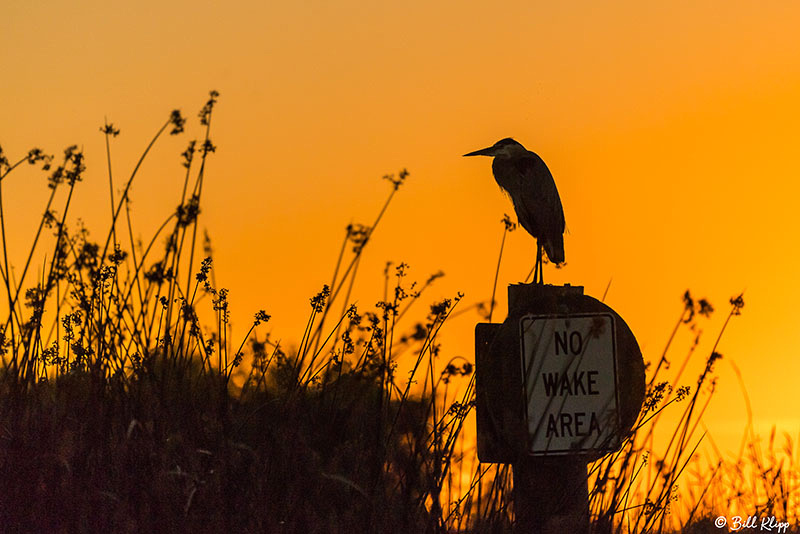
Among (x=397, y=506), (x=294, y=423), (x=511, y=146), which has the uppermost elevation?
(x=511, y=146)

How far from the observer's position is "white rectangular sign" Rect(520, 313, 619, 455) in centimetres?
400

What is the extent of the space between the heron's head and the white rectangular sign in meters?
3.99

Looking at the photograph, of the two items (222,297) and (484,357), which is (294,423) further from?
(484,357)

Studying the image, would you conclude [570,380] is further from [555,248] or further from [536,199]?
[555,248]

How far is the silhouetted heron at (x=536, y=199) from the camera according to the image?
24.1ft

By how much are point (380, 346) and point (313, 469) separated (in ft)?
1.93

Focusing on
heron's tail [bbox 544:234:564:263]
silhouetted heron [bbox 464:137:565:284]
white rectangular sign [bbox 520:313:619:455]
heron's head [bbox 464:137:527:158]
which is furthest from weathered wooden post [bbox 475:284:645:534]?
heron's head [bbox 464:137:527:158]

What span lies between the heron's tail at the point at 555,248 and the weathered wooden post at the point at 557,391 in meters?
3.23

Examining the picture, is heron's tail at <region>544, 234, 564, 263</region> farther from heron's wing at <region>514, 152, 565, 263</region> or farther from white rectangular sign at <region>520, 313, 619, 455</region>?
white rectangular sign at <region>520, 313, 619, 455</region>

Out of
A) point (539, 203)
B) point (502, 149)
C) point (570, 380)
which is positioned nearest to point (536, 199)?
point (539, 203)

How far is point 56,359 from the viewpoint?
3939 millimetres

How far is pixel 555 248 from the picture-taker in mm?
7547

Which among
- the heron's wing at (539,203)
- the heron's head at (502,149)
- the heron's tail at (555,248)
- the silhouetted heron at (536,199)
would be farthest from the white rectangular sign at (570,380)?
the heron's head at (502,149)

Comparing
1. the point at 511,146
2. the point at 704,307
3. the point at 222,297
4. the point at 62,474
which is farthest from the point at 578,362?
the point at 511,146
